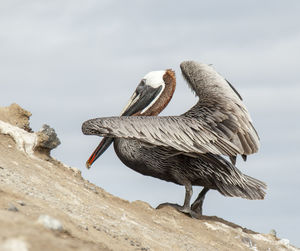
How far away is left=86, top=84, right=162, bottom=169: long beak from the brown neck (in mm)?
107

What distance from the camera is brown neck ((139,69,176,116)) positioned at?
11.9 m

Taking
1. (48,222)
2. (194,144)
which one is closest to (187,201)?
(194,144)

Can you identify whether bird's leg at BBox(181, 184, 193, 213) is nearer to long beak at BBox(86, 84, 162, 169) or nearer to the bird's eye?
long beak at BBox(86, 84, 162, 169)

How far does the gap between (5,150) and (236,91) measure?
530 centimetres

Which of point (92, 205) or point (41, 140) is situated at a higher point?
point (41, 140)

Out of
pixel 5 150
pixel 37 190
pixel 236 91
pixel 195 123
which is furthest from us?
pixel 236 91

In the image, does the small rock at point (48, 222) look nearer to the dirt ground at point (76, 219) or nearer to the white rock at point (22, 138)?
the dirt ground at point (76, 219)

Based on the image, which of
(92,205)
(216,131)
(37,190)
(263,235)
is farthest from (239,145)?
(37,190)

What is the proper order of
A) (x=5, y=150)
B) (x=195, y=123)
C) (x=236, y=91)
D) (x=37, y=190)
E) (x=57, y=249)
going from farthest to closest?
(x=236, y=91) → (x=195, y=123) → (x=5, y=150) → (x=37, y=190) → (x=57, y=249)

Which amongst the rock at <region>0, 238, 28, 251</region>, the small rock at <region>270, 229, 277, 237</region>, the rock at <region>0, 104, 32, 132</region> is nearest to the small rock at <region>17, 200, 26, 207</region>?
the rock at <region>0, 238, 28, 251</region>

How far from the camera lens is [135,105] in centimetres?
1199

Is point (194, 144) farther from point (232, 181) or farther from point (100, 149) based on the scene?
point (100, 149)

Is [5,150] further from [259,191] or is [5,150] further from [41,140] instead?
[259,191]

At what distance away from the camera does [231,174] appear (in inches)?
410
